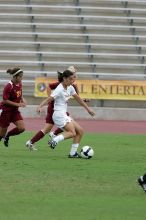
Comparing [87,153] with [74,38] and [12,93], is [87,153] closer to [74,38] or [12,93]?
[12,93]

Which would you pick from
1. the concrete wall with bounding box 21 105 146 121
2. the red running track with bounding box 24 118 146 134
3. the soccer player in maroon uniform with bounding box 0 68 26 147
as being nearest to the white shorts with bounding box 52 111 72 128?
the soccer player in maroon uniform with bounding box 0 68 26 147

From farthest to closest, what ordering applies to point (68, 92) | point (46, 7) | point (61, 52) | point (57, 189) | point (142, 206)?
point (46, 7)
point (61, 52)
point (68, 92)
point (57, 189)
point (142, 206)

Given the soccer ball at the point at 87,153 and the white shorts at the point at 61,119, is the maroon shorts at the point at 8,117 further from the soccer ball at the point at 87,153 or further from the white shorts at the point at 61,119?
the soccer ball at the point at 87,153

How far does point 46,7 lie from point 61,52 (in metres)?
3.32

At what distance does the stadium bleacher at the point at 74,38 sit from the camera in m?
33.4

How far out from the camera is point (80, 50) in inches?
1351

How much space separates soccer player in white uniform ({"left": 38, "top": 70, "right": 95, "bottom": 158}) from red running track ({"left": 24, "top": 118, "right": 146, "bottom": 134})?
28.1 feet

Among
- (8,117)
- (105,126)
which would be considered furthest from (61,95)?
(105,126)

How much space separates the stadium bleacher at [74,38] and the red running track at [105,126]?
4.18 metres

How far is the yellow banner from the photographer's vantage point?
3153 cm

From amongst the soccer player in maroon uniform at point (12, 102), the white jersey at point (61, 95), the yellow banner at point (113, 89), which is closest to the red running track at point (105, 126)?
the yellow banner at point (113, 89)

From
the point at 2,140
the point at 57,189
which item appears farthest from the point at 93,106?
the point at 57,189

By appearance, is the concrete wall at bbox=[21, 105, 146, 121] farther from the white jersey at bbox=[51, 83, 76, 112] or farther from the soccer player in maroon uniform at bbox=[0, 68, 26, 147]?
the white jersey at bbox=[51, 83, 76, 112]

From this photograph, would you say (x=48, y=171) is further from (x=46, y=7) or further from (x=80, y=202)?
(x=46, y=7)
